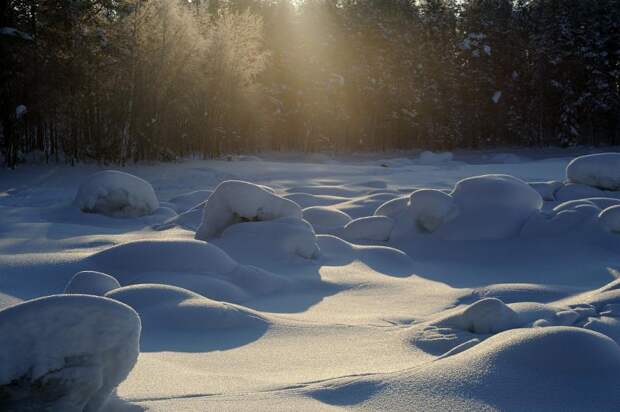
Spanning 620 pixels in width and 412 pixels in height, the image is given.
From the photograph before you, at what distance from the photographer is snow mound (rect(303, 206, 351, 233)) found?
7.05 m

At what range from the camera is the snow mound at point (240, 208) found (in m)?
6.10

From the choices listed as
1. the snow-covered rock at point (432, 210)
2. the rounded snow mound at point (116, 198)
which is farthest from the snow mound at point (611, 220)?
the rounded snow mound at point (116, 198)

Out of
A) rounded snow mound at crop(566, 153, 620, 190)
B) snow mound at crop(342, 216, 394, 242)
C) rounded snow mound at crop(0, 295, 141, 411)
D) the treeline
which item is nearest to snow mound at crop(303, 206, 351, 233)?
snow mound at crop(342, 216, 394, 242)

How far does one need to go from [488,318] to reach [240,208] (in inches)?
131

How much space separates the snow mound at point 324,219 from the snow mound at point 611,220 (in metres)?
2.59

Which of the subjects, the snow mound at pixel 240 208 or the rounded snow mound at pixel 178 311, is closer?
the rounded snow mound at pixel 178 311

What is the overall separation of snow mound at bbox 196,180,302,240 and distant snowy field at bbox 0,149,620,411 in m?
0.02

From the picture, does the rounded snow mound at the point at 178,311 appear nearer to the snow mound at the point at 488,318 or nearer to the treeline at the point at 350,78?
the snow mound at the point at 488,318

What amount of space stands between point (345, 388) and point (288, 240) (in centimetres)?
329

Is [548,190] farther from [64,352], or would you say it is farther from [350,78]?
[350,78]

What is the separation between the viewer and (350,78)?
31.1 m

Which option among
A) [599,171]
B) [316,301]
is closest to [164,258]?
[316,301]

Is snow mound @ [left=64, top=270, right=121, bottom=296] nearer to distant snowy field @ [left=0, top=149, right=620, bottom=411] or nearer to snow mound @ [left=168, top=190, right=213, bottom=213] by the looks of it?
distant snowy field @ [left=0, top=149, right=620, bottom=411]

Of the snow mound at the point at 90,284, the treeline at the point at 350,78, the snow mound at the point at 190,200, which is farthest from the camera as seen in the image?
the treeline at the point at 350,78
